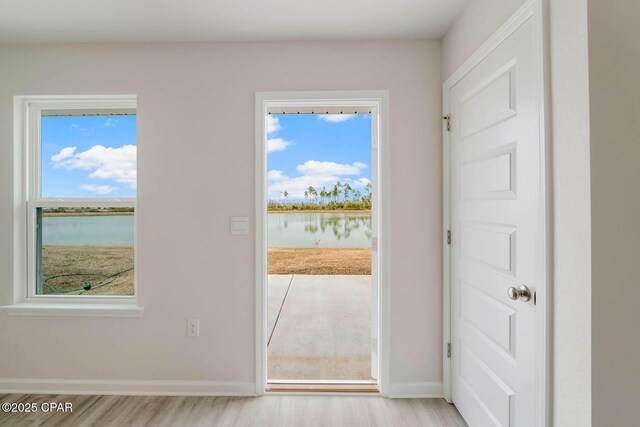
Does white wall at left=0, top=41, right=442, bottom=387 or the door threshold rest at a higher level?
white wall at left=0, top=41, right=442, bottom=387

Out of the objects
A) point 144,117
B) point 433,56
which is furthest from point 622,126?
point 144,117

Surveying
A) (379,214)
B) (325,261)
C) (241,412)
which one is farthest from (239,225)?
(325,261)

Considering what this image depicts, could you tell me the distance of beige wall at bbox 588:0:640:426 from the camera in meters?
1.01

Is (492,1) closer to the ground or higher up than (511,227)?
higher up

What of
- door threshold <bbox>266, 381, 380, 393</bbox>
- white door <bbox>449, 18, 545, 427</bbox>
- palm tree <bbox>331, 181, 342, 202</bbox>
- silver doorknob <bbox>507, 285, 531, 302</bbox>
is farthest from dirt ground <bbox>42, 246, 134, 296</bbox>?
silver doorknob <bbox>507, 285, 531, 302</bbox>

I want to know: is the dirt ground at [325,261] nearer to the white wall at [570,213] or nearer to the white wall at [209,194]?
the white wall at [209,194]

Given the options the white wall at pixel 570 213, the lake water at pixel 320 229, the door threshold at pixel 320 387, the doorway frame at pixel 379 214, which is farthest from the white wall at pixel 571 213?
the lake water at pixel 320 229

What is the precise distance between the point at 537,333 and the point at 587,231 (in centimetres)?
47

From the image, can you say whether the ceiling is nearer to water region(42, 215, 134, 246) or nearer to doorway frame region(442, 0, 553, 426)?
doorway frame region(442, 0, 553, 426)

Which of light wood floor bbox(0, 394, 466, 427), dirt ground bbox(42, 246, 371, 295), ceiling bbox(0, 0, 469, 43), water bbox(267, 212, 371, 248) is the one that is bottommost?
light wood floor bbox(0, 394, 466, 427)

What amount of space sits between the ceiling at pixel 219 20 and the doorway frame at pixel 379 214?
391 mm

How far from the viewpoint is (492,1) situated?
5.24 feet

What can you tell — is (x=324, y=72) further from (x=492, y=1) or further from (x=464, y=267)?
(x=464, y=267)

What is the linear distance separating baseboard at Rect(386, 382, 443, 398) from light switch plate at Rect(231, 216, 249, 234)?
147 centimetres
